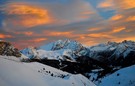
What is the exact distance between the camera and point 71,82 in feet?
193

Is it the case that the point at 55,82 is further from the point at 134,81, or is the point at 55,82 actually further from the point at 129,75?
the point at 129,75

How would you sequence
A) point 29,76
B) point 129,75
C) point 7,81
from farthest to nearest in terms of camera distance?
point 129,75 < point 29,76 < point 7,81

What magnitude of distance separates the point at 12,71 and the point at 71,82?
66.4ft

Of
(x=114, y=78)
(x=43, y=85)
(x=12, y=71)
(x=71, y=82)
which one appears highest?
(x=12, y=71)

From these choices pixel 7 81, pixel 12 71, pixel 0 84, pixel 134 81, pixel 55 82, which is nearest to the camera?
pixel 0 84

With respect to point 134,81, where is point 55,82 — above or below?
above

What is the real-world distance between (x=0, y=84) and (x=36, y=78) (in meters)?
13.2

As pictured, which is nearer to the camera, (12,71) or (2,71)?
(2,71)

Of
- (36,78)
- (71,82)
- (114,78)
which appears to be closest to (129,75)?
(114,78)

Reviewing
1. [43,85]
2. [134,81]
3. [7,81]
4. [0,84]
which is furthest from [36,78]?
[134,81]

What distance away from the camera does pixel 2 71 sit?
3866 centimetres

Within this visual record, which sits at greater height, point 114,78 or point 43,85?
point 43,85

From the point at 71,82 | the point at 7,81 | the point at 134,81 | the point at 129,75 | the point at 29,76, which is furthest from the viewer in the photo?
the point at 129,75

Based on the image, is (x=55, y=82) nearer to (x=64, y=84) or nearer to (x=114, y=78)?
(x=64, y=84)
